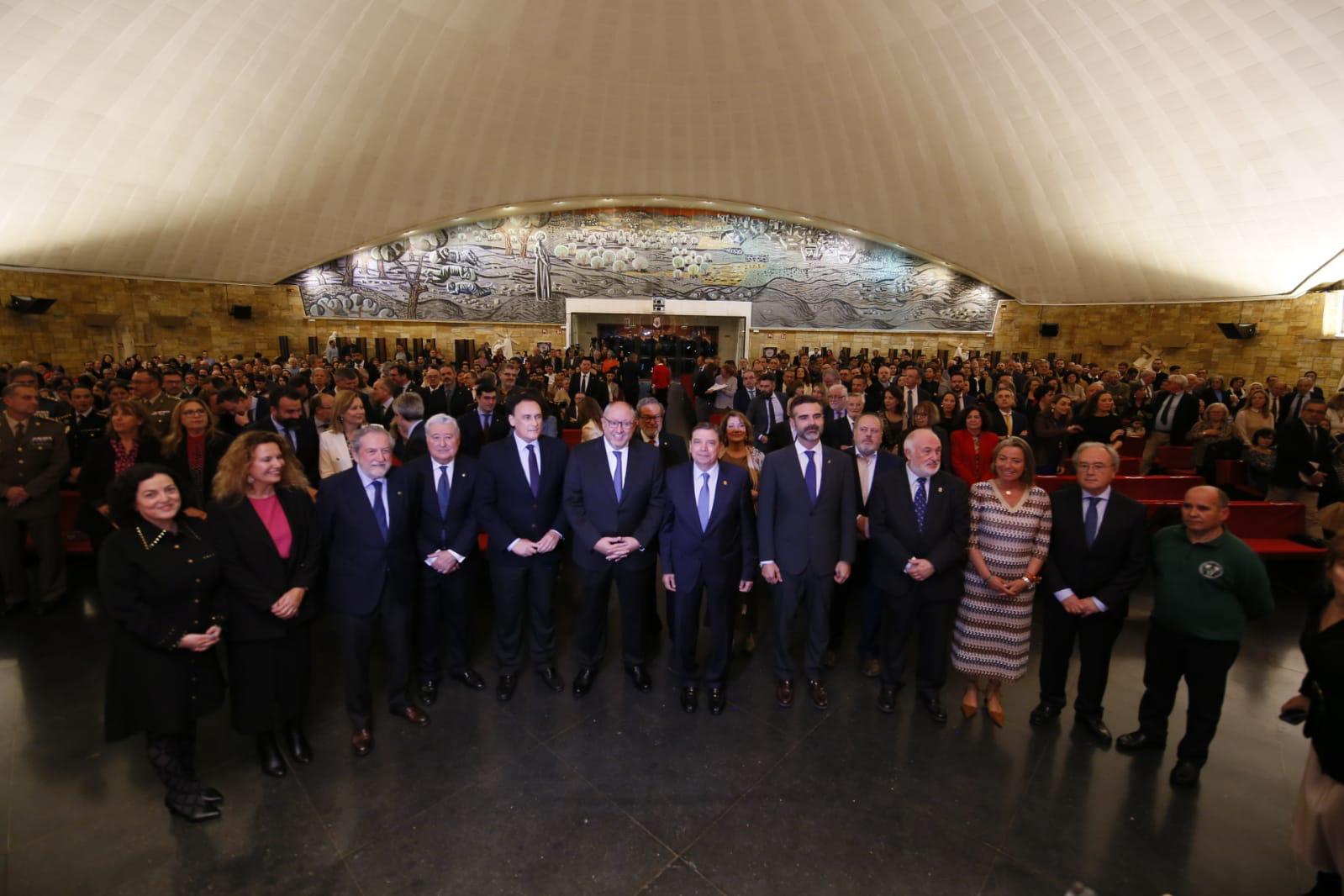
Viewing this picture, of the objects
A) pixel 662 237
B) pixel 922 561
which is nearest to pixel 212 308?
pixel 662 237

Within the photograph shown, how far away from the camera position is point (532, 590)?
11.8 feet

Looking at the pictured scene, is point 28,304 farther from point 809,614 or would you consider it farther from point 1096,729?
point 1096,729

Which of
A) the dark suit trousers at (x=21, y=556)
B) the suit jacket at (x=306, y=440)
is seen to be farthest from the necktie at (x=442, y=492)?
the dark suit trousers at (x=21, y=556)

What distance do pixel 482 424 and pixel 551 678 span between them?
2.62 metres

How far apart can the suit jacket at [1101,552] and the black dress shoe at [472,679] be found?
335 centimetres

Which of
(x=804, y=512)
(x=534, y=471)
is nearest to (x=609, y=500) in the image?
(x=534, y=471)

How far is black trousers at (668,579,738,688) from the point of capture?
3383 millimetres

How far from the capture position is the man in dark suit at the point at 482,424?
5258 millimetres

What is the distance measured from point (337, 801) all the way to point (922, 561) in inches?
124

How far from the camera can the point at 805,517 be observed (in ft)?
10.9

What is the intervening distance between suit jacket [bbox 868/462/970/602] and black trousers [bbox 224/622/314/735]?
3.14m

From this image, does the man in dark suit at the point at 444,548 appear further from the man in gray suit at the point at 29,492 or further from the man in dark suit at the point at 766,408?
the man in dark suit at the point at 766,408

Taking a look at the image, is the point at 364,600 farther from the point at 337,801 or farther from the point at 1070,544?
the point at 1070,544

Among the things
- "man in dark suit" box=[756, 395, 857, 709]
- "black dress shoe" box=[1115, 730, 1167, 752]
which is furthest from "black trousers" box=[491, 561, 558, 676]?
"black dress shoe" box=[1115, 730, 1167, 752]
